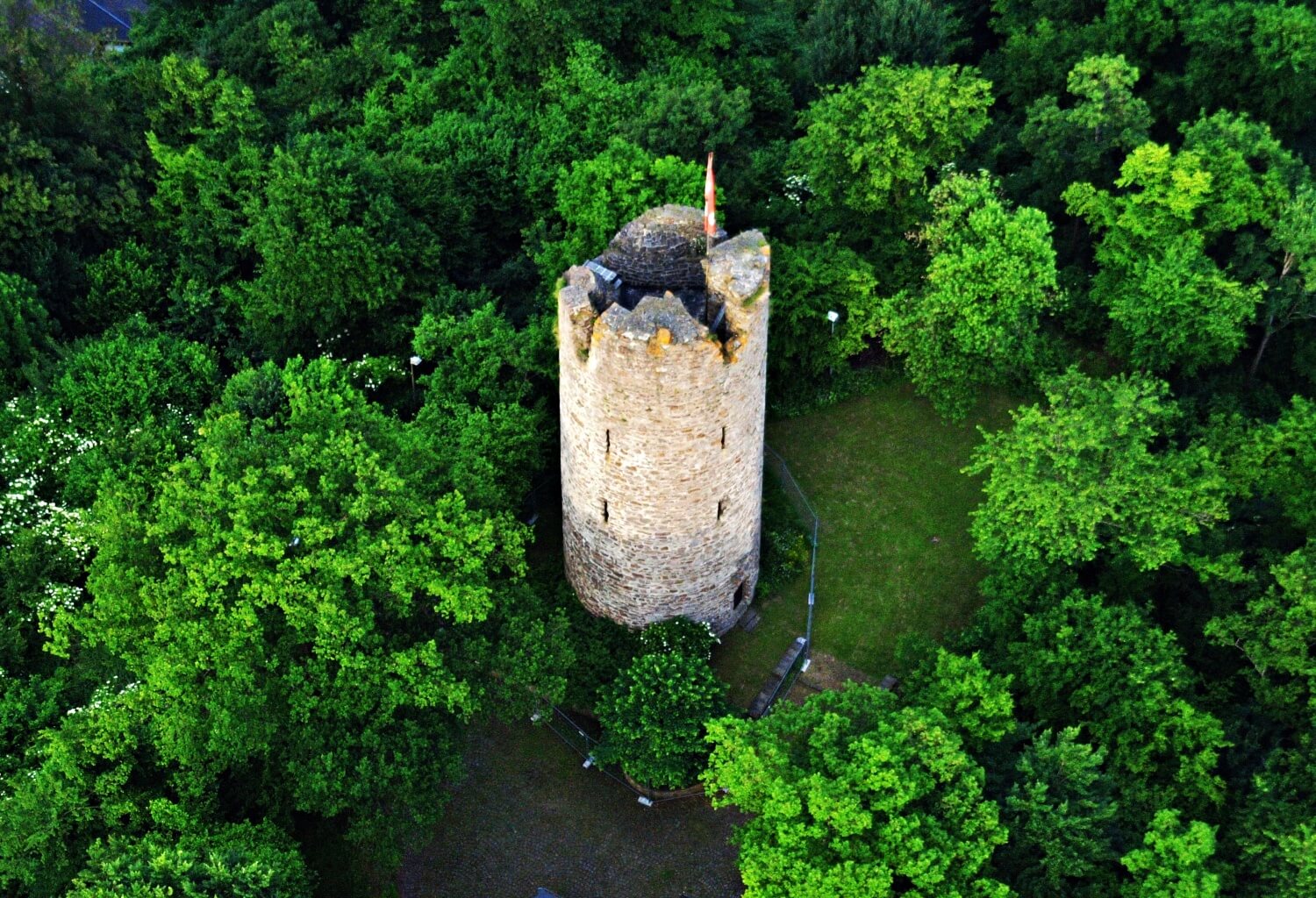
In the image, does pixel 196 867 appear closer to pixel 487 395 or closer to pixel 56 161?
pixel 487 395

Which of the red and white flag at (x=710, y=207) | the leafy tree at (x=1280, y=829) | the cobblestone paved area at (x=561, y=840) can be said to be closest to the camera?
the leafy tree at (x=1280, y=829)

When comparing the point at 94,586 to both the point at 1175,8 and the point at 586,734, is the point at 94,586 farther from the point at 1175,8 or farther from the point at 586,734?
the point at 1175,8

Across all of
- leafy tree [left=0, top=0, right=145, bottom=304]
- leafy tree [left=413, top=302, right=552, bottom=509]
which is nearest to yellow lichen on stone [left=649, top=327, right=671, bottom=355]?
leafy tree [left=413, top=302, right=552, bottom=509]

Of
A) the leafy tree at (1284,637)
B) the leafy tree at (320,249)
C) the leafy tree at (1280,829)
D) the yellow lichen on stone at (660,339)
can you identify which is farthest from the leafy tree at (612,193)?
the leafy tree at (1280,829)

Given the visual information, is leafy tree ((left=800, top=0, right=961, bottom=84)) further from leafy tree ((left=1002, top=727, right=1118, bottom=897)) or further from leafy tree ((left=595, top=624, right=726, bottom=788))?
leafy tree ((left=1002, top=727, right=1118, bottom=897))

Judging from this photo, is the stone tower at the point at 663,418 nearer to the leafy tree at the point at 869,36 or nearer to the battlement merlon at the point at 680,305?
the battlement merlon at the point at 680,305

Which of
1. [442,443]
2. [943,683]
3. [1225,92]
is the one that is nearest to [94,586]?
[442,443]

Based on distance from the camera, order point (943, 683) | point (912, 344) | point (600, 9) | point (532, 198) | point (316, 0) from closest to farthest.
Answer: point (943, 683), point (912, 344), point (532, 198), point (600, 9), point (316, 0)
